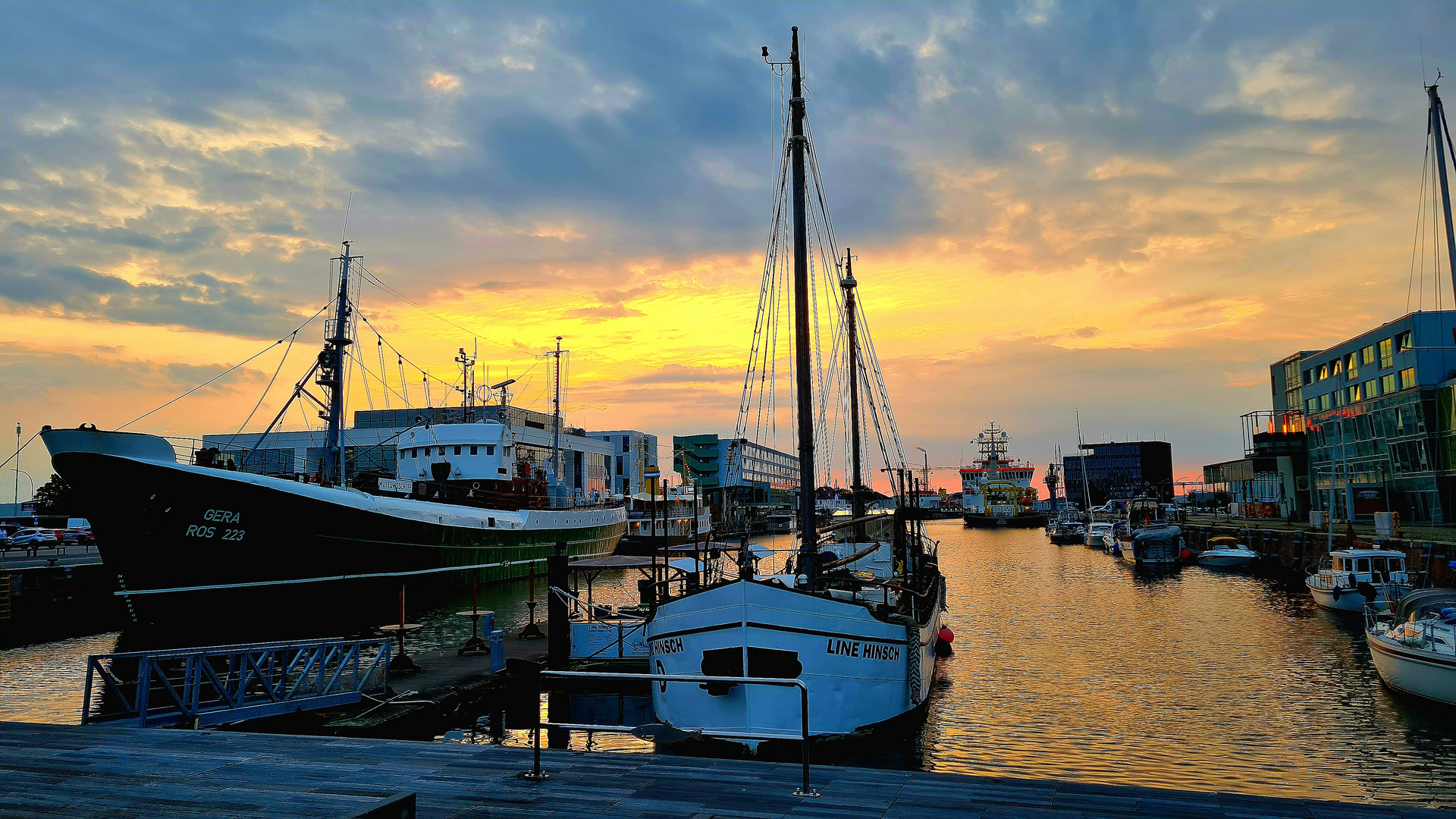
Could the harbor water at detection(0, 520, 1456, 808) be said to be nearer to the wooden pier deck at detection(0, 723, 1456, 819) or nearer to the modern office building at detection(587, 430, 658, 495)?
the wooden pier deck at detection(0, 723, 1456, 819)

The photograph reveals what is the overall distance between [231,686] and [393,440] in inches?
3193

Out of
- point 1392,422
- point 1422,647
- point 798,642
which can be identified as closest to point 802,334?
point 798,642

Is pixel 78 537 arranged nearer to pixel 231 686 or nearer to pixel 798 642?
pixel 231 686

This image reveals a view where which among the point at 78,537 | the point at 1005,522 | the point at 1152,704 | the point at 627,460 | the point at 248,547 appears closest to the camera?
the point at 1152,704

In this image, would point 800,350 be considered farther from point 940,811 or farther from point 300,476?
point 300,476

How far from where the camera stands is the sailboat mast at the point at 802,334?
57.4ft

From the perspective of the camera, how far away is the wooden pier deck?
718cm

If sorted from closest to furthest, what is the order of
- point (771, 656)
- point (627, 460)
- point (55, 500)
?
point (771, 656), point (55, 500), point (627, 460)

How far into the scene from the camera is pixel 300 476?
4281 centimetres

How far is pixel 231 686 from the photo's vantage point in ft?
56.3

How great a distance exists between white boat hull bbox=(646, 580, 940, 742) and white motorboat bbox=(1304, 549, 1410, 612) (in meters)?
30.0

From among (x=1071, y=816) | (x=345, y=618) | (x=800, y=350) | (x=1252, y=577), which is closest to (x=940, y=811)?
(x=1071, y=816)

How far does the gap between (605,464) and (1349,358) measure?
97340mm

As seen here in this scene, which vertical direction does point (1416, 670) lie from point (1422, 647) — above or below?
below
